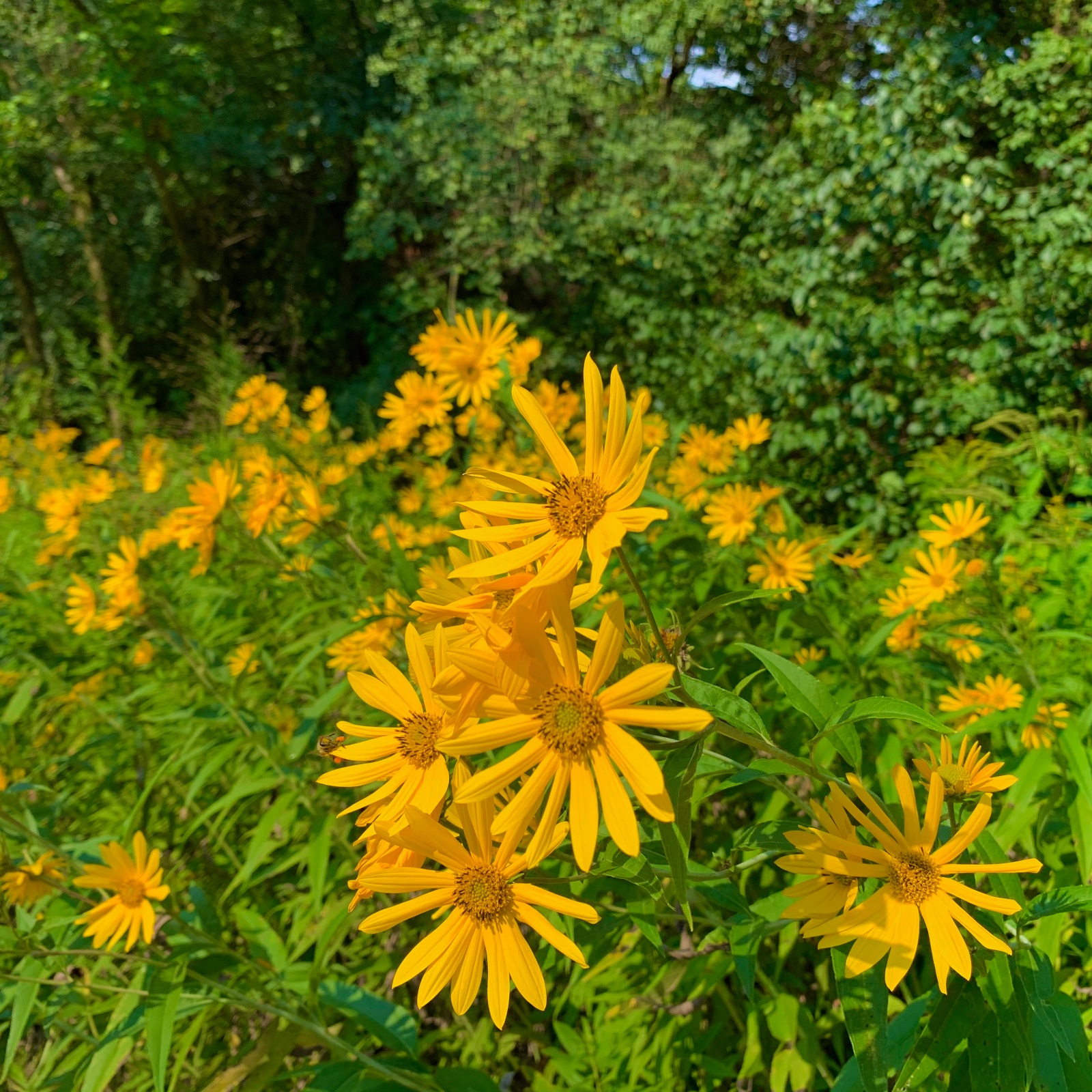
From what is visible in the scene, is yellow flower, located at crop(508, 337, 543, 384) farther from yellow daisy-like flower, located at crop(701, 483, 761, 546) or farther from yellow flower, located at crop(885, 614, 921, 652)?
yellow flower, located at crop(885, 614, 921, 652)

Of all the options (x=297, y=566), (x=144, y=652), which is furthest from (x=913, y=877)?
(x=144, y=652)

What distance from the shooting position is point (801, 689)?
2.74 ft

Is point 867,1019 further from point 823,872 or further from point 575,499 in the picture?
point 575,499

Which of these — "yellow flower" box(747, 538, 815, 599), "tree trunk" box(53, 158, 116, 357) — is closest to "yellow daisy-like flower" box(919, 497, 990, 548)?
"yellow flower" box(747, 538, 815, 599)

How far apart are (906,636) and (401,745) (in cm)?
134

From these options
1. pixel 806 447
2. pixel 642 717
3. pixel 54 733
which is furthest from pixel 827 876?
pixel 806 447

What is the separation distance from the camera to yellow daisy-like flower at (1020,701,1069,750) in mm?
1329

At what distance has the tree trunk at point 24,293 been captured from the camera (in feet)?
24.3

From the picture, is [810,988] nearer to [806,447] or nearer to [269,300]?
[806,447]

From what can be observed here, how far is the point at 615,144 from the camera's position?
5270 millimetres

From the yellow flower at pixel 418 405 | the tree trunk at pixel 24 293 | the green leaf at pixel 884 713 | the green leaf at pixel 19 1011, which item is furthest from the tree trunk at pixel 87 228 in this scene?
the green leaf at pixel 884 713

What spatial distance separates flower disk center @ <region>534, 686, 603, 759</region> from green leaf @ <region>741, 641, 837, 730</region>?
22cm

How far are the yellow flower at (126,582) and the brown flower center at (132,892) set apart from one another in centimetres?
76

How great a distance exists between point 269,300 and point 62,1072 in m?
7.61
